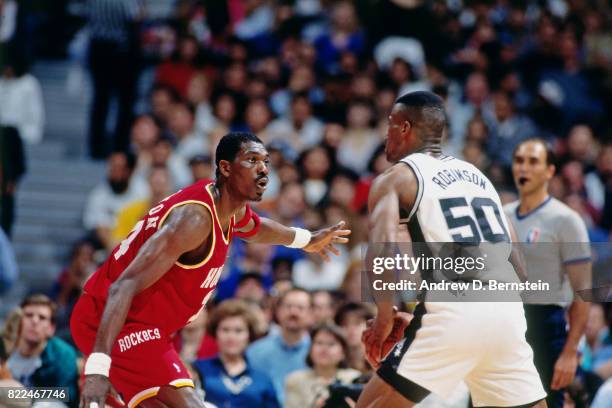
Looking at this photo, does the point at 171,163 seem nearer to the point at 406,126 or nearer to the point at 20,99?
the point at 20,99

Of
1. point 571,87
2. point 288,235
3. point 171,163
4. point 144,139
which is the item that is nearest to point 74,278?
point 171,163

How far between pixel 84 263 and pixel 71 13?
4.82 meters

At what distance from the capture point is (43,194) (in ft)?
40.6

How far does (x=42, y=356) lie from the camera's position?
7.35m

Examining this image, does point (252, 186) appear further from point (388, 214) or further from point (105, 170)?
point (105, 170)

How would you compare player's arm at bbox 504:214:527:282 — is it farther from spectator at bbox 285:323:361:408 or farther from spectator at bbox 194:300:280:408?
spectator at bbox 194:300:280:408

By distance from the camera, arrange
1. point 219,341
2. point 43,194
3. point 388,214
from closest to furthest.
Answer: point 388,214 → point 219,341 → point 43,194

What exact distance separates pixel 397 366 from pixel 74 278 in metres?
5.85

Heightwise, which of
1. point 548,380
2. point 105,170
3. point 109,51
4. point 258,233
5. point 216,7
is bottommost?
point 548,380

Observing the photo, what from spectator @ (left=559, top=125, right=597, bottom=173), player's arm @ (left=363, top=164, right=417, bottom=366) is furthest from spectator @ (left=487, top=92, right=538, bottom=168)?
player's arm @ (left=363, top=164, right=417, bottom=366)

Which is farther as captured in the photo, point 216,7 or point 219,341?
point 216,7

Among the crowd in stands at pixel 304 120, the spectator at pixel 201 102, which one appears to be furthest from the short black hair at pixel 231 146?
the spectator at pixel 201 102

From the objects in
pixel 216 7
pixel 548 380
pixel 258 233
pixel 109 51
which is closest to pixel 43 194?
pixel 109 51

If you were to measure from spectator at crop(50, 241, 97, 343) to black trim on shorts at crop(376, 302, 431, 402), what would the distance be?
536 cm
